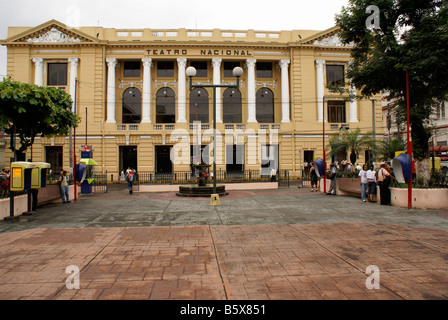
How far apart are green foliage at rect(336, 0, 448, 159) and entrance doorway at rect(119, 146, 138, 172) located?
2473 cm

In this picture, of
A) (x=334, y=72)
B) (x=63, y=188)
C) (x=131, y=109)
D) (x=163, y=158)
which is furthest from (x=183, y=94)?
(x=63, y=188)

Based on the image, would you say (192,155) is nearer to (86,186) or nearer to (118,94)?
(118,94)

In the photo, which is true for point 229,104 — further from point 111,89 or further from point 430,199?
point 430,199

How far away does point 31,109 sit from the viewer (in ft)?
38.8

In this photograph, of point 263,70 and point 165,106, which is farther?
point 263,70

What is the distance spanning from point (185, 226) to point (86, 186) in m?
14.2

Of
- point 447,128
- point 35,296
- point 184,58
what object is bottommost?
point 35,296

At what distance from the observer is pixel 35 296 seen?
149 inches

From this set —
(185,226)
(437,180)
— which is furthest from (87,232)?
(437,180)

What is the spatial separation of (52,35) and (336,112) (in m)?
32.2

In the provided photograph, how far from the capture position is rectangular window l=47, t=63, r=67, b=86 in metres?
31.9

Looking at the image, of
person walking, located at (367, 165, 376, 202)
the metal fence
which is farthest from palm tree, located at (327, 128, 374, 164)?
person walking, located at (367, 165, 376, 202)

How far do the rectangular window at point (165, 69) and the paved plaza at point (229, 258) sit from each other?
27.4m

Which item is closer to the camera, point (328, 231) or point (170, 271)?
point (170, 271)
